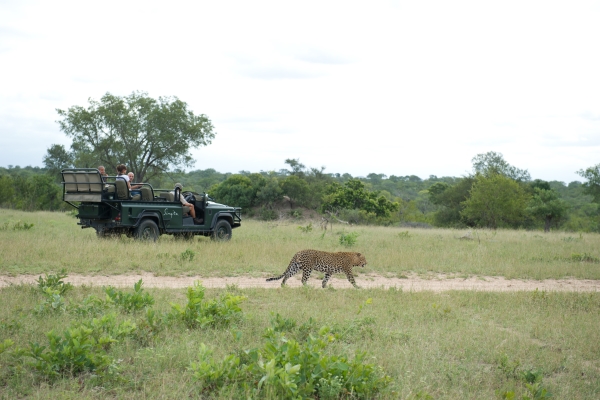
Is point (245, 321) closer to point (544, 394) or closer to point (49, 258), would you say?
point (544, 394)

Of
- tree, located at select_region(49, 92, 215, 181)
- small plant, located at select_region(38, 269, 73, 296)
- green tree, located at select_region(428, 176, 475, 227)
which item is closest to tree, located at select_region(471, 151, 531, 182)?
green tree, located at select_region(428, 176, 475, 227)

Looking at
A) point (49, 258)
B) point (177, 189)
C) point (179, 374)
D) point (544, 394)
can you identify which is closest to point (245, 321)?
point (179, 374)

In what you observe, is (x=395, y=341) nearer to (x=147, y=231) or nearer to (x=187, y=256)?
(x=187, y=256)

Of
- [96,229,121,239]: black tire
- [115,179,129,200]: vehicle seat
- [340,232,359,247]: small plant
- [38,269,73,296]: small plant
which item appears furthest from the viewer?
[340,232,359,247]: small plant

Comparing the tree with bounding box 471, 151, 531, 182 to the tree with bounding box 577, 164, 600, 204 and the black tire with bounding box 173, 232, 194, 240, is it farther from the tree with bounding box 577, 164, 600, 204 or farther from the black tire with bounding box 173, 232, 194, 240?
the black tire with bounding box 173, 232, 194, 240

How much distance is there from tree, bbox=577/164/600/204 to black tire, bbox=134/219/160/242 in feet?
109

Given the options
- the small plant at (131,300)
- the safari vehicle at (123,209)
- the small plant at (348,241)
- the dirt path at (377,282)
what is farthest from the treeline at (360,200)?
the small plant at (131,300)

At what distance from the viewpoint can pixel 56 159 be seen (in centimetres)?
4972

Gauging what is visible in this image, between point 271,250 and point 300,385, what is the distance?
965 cm

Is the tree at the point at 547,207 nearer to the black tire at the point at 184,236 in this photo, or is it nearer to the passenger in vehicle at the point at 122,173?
the black tire at the point at 184,236

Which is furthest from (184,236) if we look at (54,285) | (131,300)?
(131,300)

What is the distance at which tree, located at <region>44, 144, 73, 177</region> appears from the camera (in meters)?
47.4

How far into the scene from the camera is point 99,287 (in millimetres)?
9750

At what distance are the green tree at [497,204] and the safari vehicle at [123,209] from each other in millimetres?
28492
